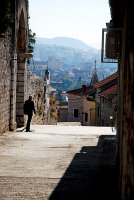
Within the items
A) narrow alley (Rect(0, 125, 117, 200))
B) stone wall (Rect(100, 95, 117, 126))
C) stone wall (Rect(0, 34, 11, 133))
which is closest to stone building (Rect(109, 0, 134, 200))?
narrow alley (Rect(0, 125, 117, 200))

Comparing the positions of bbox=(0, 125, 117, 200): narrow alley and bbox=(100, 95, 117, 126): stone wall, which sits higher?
bbox=(0, 125, 117, 200): narrow alley

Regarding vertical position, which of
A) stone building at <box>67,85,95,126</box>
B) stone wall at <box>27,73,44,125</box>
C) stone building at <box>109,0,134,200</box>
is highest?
stone building at <box>109,0,134,200</box>

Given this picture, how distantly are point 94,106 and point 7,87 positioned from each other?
118 ft

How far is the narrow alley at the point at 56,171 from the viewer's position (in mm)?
4680

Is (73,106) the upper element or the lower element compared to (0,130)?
lower

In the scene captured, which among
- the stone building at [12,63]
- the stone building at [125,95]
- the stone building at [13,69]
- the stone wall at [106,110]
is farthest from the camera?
the stone wall at [106,110]

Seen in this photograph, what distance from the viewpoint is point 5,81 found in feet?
36.7

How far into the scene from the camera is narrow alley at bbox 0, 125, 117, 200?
184 inches

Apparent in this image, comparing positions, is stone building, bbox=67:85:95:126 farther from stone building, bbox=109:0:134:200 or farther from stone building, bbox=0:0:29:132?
stone building, bbox=109:0:134:200

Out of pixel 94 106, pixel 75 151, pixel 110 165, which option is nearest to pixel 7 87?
pixel 75 151

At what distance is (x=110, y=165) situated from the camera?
6.30 meters

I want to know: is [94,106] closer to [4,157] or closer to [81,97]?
[81,97]

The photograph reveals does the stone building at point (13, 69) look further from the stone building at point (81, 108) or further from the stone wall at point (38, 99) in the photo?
the stone building at point (81, 108)

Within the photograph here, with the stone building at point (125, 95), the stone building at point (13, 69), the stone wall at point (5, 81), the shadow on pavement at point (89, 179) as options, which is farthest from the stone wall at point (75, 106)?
the stone building at point (125, 95)
